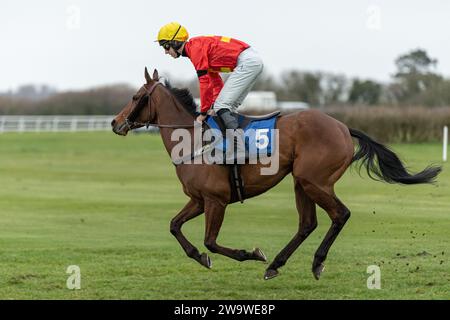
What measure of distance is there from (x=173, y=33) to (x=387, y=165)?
2.83 m

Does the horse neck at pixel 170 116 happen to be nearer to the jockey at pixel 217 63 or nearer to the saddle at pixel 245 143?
the jockey at pixel 217 63

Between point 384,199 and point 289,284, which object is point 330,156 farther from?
point 384,199

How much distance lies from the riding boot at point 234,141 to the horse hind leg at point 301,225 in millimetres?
686

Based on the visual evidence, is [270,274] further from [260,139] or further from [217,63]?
[217,63]

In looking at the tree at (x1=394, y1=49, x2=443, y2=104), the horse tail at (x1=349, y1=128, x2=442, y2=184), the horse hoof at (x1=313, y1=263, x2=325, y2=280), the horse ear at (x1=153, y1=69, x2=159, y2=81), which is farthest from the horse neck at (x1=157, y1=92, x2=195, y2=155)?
the tree at (x1=394, y1=49, x2=443, y2=104)

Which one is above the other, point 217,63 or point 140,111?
point 217,63

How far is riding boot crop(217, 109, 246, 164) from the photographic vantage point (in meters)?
10.1

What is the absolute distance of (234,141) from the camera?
397 inches

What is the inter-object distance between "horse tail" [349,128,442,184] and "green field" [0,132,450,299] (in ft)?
3.48

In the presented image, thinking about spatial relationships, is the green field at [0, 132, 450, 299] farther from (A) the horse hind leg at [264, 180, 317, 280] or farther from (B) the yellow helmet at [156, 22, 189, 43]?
(B) the yellow helmet at [156, 22, 189, 43]

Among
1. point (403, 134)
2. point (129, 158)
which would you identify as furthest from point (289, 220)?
point (403, 134)

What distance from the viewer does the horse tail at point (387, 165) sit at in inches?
422

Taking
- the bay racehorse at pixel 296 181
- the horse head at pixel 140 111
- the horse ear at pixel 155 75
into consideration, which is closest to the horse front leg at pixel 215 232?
the bay racehorse at pixel 296 181

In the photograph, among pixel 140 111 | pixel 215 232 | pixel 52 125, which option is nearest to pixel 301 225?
pixel 215 232
